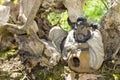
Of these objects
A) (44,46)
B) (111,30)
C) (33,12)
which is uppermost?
(33,12)

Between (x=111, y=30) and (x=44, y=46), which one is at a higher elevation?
(x=111, y=30)

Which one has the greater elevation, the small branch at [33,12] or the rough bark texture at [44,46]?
the small branch at [33,12]

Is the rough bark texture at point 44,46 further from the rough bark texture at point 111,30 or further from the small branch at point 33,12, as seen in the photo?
the small branch at point 33,12

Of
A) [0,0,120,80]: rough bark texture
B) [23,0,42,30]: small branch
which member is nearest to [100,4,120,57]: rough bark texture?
[0,0,120,80]: rough bark texture

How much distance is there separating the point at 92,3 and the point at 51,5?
2.32 m

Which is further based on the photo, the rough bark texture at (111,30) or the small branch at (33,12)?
the rough bark texture at (111,30)

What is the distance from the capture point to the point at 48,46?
3.86 m

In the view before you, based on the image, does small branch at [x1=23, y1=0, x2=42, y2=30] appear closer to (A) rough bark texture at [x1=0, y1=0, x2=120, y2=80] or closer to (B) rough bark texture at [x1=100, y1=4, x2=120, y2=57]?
(A) rough bark texture at [x1=0, y1=0, x2=120, y2=80]

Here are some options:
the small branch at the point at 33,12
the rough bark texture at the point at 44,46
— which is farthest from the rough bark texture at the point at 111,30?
the small branch at the point at 33,12

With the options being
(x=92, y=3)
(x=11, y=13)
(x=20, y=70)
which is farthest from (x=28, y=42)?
(x=92, y=3)

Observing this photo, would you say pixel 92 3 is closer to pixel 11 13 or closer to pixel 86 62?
pixel 11 13

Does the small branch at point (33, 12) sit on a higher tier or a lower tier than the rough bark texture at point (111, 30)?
higher

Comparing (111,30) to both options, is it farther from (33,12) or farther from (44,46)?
(33,12)

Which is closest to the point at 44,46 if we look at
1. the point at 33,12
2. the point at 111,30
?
the point at 33,12
